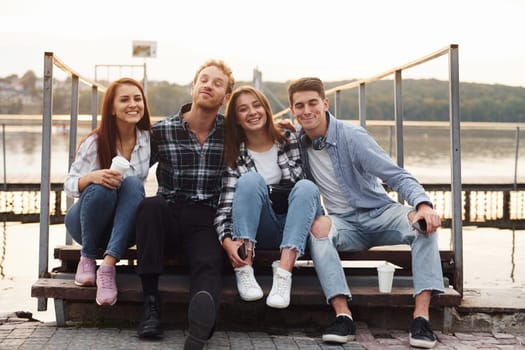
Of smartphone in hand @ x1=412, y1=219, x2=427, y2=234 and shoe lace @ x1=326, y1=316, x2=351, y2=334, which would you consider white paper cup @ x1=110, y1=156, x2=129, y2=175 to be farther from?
smartphone in hand @ x1=412, y1=219, x2=427, y2=234

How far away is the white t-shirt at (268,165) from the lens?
10.7 ft

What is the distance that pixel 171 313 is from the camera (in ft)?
10.7

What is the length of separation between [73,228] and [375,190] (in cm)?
131

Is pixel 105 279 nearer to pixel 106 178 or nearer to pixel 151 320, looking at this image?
pixel 151 320

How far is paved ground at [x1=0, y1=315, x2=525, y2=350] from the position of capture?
2.90 metres

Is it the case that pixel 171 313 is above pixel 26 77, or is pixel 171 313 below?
below

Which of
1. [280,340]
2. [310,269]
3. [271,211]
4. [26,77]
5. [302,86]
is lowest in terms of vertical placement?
[280,340]

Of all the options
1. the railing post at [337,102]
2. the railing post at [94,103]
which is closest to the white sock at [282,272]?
the railing post at [94,103]

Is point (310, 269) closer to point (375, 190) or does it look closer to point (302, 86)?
point (375, 190)

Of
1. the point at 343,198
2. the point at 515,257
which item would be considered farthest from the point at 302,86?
the point at 515,257

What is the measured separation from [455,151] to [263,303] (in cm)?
105

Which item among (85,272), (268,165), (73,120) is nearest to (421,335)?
(268,165)

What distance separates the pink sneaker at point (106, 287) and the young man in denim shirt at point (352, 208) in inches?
32.3

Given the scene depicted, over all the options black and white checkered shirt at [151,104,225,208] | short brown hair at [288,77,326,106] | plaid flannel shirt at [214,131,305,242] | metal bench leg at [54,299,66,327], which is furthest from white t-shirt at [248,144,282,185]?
metal bench leg at [54,299,66,327]
